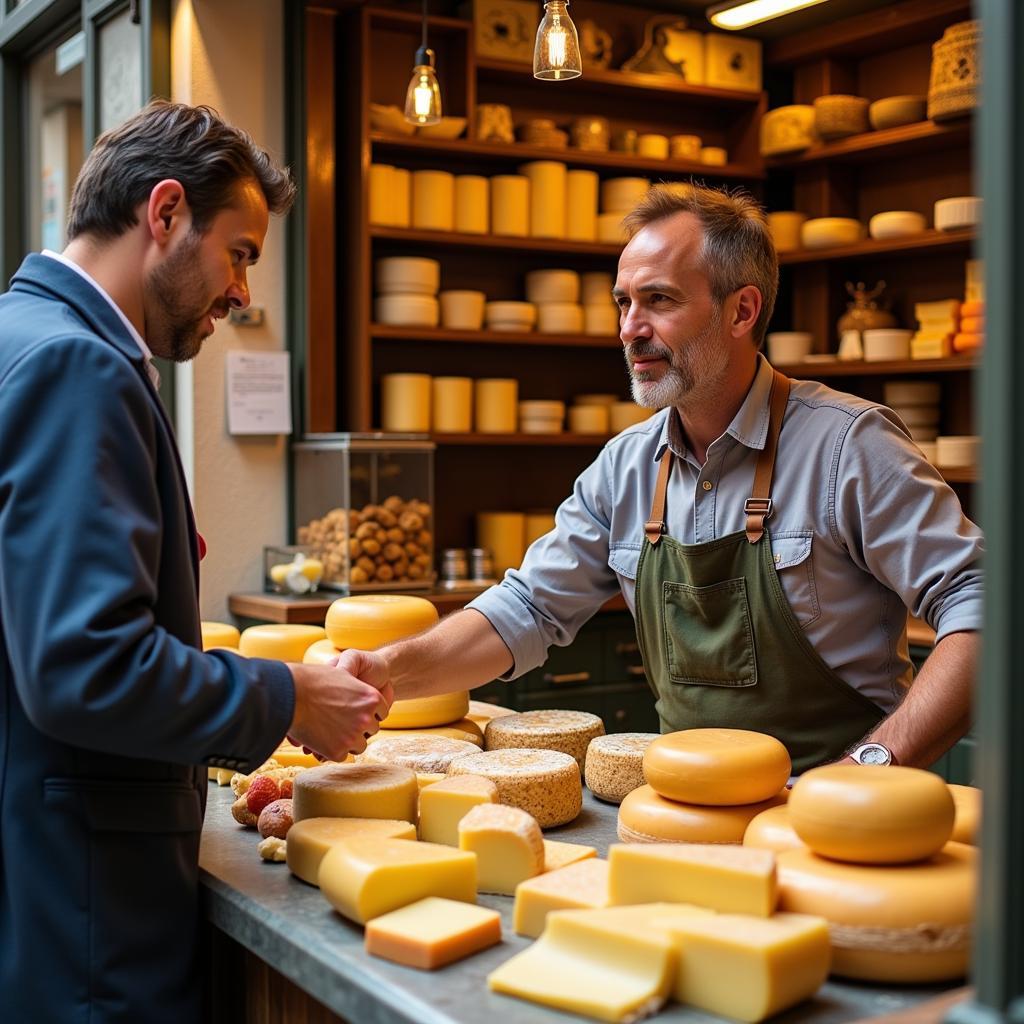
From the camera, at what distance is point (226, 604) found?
434cm

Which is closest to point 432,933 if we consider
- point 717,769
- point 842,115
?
point 717,769

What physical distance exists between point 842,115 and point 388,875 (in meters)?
4.03

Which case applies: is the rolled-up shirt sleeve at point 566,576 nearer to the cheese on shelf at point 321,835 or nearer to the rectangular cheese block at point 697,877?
the cheese on shelf at point 321,835

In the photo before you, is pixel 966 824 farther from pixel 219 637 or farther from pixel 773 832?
pixel 219 637

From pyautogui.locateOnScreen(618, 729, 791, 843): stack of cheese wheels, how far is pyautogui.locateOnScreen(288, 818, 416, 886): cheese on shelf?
300 mm

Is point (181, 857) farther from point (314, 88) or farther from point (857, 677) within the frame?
point (314, 88)

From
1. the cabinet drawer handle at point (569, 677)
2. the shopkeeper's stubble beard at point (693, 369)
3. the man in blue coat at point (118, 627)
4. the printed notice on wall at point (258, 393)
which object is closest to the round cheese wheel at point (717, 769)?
the man in blue coat at point (118, 627)

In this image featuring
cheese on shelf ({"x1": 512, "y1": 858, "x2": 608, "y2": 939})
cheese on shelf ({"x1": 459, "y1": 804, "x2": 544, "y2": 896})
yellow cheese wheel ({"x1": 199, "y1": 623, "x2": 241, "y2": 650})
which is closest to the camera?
cheese on shelf ({"x1": 512, "y1": 858, "x2": 608, "y2": 939})

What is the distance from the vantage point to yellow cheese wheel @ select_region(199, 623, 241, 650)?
2486 millimetres

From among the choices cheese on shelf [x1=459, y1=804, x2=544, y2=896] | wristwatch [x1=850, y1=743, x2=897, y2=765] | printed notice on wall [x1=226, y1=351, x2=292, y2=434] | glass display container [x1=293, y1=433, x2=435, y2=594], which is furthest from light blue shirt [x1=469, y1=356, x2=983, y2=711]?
printed notice on wall [x1=226, y1=351, x2=292, y2=434]

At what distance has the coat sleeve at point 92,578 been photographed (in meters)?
1.36

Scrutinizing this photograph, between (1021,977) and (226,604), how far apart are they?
3662 mm

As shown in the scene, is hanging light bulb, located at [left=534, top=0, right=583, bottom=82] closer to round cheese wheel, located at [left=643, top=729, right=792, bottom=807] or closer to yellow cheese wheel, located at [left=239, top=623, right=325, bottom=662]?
yellow cheese wheel, located at [left=239, top=623, right=325, bottom=662]

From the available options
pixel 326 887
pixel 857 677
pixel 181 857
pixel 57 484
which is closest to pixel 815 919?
pixel 326 887
